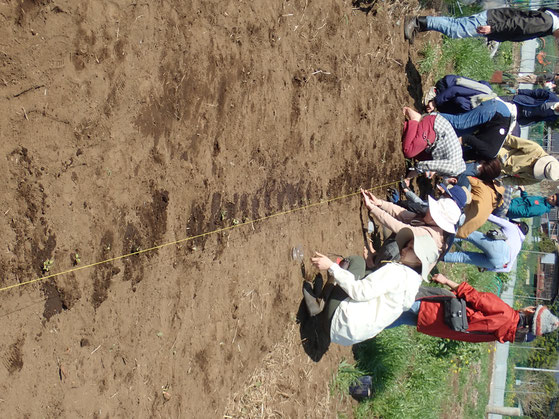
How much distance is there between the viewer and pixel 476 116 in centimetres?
701

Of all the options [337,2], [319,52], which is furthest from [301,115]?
[337,2]

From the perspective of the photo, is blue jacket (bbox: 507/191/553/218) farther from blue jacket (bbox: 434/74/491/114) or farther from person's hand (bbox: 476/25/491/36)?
person's hand (bbox: 476/25/491/36)

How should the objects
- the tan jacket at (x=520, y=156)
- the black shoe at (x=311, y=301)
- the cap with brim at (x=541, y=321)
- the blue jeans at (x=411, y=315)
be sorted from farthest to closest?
1. the tan jacket at (x=520, y=156)
2. the blue jeans at (x=411, y=315)
3. the black shoe at (x=311, y=301)
4. the cap with brim at (x=541, y=321)

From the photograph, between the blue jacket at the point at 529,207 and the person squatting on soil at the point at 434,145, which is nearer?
the person squatting on soil at the point at 434,145

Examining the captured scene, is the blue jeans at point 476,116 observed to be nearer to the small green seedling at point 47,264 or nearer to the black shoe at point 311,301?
the black shoe at point 311,301

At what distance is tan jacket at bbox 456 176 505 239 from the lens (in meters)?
6.64

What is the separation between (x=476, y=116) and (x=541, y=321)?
2.64 metres

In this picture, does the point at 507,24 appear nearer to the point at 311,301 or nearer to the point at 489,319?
the point at 489,319

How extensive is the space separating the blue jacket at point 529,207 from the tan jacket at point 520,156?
0.85 feet

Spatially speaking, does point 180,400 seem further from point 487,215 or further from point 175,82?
point 487,215

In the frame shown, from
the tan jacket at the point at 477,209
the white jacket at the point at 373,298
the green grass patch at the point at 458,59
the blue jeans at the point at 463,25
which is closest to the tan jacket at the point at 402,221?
the tan jacket at the point at 477,209

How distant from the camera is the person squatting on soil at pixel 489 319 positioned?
5355 mm

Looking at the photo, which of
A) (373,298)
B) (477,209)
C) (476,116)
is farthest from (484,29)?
(373,298)

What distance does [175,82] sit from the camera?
14.0 ft
